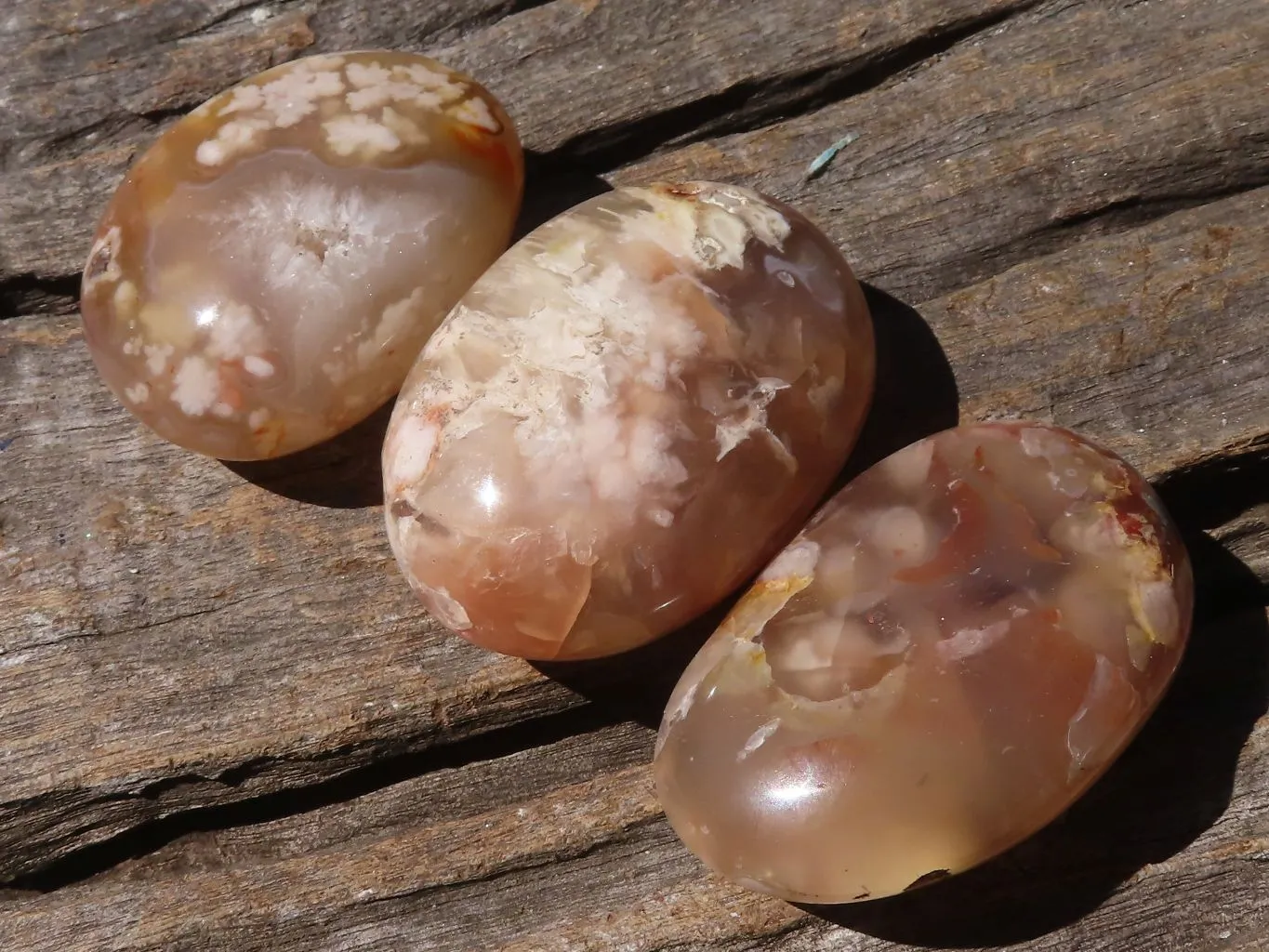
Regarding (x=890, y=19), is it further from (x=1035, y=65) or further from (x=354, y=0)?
(x=354, y=0)

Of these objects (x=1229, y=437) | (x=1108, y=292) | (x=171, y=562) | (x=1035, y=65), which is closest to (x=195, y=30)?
(x=171, y=562)

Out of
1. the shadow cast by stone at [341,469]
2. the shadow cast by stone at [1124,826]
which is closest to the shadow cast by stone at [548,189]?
the shadow cast by stone at [341,469]

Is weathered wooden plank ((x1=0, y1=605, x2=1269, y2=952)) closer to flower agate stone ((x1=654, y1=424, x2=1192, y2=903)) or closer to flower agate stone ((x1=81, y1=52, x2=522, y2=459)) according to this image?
flower agate stone ((x1=654, y1=424, x2=1192, y2=903))

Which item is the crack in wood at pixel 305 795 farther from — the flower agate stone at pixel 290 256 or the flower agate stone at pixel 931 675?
the flower agate stone at pixel 290 256

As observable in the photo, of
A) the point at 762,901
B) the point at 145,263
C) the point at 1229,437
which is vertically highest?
the point at 145,263

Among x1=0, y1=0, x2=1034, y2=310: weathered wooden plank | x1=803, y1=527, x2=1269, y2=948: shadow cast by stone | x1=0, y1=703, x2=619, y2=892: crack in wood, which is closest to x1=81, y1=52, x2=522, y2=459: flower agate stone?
x1=0, y1=0, x2=1034, y2=310: weathered wooden plank

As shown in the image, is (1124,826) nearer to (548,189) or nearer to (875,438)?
(875,438)
